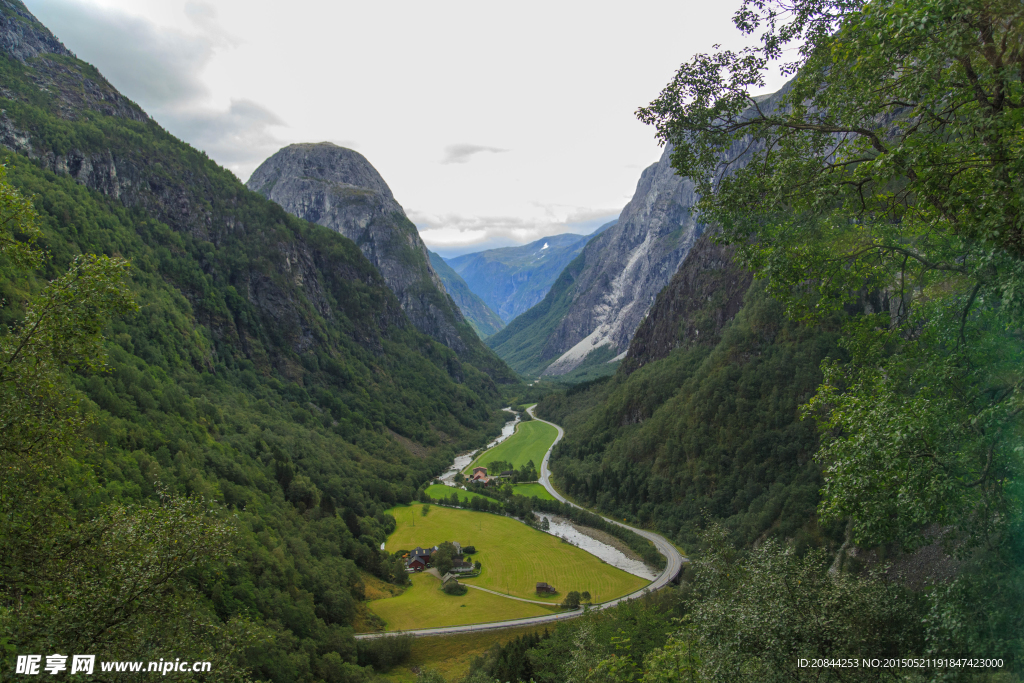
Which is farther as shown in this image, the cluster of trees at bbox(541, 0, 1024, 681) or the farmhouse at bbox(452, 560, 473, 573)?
the farmhouse at bbox(452, 560, 473, 573)

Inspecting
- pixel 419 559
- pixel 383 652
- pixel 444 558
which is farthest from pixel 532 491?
pixel 383 652

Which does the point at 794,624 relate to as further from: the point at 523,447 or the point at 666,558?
the point at 523,447

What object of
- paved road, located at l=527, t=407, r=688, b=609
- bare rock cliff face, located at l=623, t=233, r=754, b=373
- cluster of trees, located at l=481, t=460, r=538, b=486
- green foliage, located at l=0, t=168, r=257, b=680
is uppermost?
bare rock cliff face, located at l=623, t=233, r=754, b=373

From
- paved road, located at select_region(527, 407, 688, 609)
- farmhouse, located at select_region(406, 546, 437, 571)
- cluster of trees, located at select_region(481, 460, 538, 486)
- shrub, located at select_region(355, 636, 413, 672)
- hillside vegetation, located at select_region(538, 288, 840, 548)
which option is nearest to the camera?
shrub, located at select_region(355, 636, 413, 672)

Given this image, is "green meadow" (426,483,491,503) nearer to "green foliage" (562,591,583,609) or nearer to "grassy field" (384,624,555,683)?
"green foliage" (562,591,583,609)

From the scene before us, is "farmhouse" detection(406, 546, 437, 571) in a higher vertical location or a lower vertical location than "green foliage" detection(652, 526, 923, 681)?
lower

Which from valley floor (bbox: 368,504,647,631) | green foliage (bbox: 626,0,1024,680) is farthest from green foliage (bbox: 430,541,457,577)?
green foliage (bbox: 626,0,1024,680)

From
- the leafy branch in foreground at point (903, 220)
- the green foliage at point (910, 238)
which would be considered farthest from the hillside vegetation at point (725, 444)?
the leafy branch in foreground at point (903, 220)
